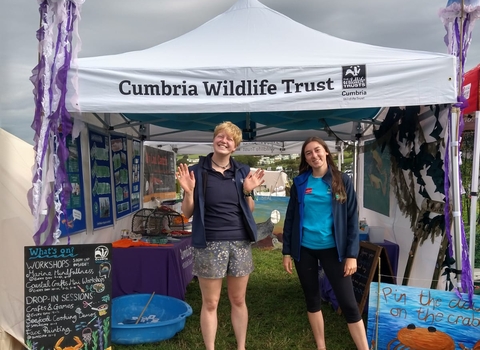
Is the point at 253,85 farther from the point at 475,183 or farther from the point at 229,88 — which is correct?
the point at 475,183

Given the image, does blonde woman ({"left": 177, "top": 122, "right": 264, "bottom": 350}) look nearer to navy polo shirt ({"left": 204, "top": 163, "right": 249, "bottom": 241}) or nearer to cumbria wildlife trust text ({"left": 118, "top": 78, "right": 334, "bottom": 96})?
navy polo shirt ({"left": 204, "top": 163, "right": 249, "bottom": 241})

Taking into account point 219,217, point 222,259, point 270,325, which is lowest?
point 270,325

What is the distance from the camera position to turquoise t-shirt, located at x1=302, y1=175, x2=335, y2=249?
2.51 m

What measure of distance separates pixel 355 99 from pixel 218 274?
1408 mm

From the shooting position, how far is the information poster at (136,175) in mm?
5312

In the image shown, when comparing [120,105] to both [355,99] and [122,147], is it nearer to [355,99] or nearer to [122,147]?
[355,99]

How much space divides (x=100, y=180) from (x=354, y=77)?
2728 mm

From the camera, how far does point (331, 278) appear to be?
254cm

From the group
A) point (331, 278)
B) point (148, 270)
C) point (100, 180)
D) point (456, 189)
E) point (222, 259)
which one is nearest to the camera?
point (222, 259)

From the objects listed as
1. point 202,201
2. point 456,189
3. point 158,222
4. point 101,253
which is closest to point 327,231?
point 202,201

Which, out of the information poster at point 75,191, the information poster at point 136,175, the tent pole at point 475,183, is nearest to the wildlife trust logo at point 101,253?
the information poster at point 75,191

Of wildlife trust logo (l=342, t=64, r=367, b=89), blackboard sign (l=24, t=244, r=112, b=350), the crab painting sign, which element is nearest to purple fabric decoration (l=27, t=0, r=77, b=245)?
blackboard sign (l=24, t=244, r=112, b=350)

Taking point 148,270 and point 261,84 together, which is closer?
point 261,84

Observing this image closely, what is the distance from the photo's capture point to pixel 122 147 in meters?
4.86
